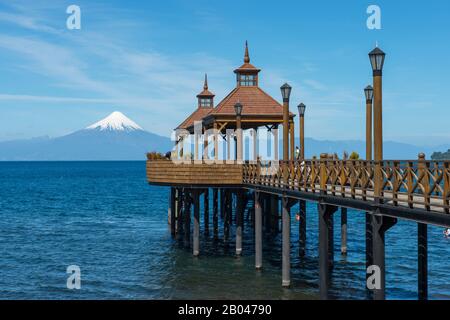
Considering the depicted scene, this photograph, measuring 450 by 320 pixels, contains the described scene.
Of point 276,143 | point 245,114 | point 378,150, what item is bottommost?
point 378,150

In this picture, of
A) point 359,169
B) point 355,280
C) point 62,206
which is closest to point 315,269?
point 355,280

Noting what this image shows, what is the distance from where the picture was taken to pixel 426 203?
12.7m

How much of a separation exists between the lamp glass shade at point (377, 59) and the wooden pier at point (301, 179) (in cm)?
2

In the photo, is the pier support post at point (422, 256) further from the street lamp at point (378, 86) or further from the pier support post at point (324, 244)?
the street lamp at point (378, 86)

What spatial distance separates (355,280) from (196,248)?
8.28 m

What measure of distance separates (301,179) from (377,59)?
695cm

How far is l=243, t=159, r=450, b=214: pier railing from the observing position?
42.4ft

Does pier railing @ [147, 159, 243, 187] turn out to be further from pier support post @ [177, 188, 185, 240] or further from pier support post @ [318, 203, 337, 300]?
pier support post @ [318, 203, 337, 300]

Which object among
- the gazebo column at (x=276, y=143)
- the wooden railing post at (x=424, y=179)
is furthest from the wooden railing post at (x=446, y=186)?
the gazebo column at (x=276, y=143)

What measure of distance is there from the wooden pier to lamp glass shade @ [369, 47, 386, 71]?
2 centimetres

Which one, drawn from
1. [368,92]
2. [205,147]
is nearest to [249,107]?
[205,147]

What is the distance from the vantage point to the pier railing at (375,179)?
1292cm

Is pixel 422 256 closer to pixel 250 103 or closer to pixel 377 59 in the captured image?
pixel 377 59

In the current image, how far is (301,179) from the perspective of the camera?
20.9 m
